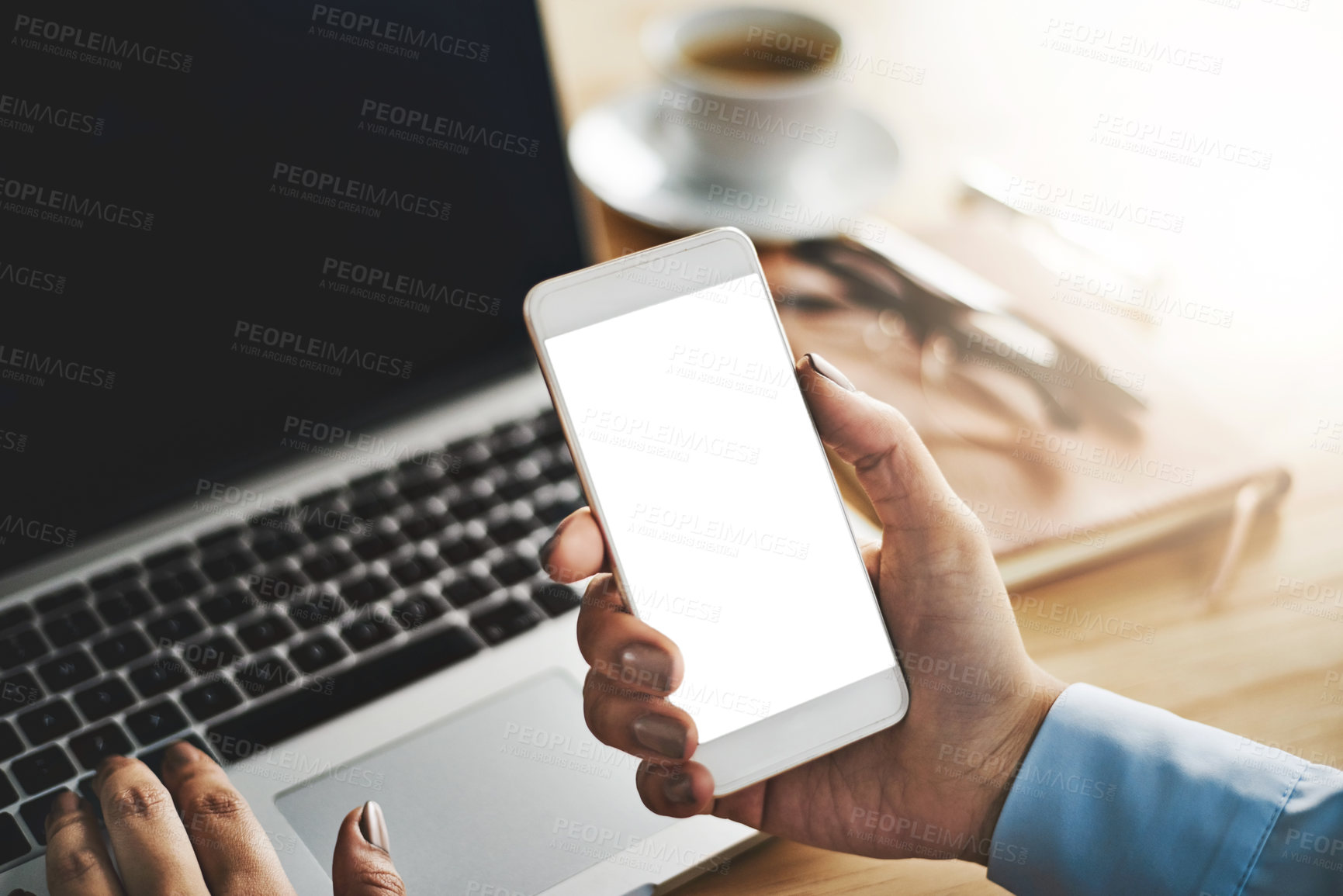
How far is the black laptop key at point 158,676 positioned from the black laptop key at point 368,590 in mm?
85

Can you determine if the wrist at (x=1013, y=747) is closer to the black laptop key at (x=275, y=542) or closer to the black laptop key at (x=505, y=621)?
the black laptop key at (x=505, y=621)

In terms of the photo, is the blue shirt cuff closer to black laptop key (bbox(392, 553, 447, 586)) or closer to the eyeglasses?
the eyeglasses

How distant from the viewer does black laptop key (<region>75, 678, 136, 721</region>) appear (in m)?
0.48

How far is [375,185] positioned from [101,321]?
0.17 metres

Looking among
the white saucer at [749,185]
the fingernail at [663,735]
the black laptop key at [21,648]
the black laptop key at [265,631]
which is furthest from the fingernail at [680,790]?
the white saucer at [749,185]

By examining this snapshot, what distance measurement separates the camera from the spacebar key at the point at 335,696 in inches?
18.9

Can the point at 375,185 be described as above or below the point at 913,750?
above

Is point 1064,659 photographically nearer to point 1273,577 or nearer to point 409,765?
point 1273,577

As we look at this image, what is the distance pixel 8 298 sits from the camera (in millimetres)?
506

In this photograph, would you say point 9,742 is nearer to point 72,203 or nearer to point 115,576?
point 115,576

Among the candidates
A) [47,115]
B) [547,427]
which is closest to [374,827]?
[547,427]

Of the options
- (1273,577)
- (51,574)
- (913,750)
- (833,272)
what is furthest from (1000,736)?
(51,574)

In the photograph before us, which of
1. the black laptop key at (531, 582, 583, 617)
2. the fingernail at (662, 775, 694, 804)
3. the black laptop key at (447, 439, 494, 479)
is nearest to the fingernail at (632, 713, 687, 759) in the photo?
the fingernail at (662, 775, 694, 804)

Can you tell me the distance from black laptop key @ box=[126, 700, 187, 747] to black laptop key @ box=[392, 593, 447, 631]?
0.11 meters
